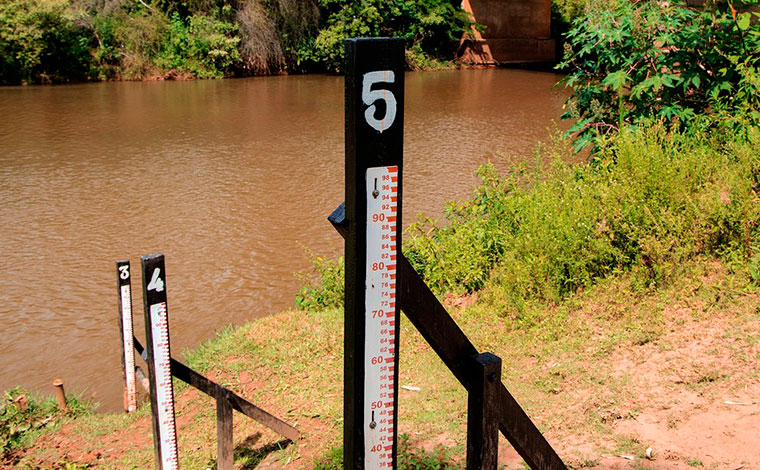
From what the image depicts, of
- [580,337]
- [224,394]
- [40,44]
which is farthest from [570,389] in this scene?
[40,44]

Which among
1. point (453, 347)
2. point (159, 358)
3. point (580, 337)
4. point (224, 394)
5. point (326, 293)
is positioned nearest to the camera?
point (453, 347)

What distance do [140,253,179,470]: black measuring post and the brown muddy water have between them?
99.9 inches

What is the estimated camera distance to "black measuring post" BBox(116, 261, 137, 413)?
218 inches

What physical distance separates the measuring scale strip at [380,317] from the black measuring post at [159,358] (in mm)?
2122

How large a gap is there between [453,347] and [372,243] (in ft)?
1.45

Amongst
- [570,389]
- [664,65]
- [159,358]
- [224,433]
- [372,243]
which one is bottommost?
[224,433]

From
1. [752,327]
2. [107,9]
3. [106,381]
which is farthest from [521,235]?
[107,9]

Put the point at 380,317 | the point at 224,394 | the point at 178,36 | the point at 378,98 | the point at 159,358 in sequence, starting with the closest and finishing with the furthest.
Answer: the point at 378,98, the point at 380,317, the point at 159,358, the point at 224,394, the point at 178,36

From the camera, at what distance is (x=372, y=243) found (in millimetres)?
1719

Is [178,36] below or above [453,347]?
above

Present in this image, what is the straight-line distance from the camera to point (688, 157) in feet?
19.5

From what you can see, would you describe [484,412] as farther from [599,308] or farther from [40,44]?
[40,44]

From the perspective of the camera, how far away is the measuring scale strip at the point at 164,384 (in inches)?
145

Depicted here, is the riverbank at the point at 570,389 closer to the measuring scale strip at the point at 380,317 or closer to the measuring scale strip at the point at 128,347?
the measuring scale strip at the point at 128,347
